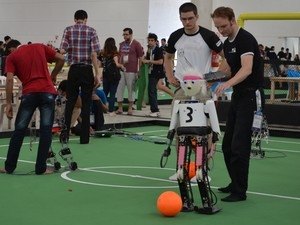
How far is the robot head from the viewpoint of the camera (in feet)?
21.4

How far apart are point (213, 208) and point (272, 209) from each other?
676mm

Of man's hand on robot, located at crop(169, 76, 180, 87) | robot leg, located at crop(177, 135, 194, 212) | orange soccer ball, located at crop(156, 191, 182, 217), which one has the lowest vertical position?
orange soccer ball, located at crop(156, 191, 182, 217)

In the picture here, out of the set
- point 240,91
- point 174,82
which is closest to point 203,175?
point 240,91

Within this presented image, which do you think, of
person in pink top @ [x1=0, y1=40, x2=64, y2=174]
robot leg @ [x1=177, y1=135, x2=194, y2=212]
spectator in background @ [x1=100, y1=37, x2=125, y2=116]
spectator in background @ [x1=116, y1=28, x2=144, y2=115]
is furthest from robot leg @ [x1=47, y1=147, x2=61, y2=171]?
spectator in background @ [x1=116, y1=28, x2=144, y2=115]

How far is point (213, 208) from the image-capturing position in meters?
6.48

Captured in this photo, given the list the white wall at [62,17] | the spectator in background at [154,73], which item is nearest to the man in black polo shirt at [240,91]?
the spectator in background at [154,73]

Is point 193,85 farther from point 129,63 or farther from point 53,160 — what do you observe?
point 129,63

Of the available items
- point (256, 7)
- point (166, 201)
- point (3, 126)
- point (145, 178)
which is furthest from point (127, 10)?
point (166, 201)

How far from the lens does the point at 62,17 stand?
35.4m

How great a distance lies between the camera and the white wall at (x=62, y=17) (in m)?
33.4

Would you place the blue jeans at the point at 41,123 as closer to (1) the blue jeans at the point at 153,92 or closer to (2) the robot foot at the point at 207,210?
(2) the robot foot at the point at 207,210

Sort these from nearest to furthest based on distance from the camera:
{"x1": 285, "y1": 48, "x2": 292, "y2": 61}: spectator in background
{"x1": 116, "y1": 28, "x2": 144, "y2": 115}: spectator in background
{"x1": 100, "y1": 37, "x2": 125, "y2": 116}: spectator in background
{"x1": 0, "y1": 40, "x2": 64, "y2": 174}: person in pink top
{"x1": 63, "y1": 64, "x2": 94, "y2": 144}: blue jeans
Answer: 1. {"x1": 0, "y1": 40, "x2": 64, "y2": 174}: person in pink top
2. {"x1": 63, "y1": 64, "x2": 94, "y2": 144}: blue jeans
3. {"x1": 100, "y1": 37, "x2": 125, "y2": 116}: spectator in background
4. {"x1": 116, "y1": 28, "x2": 144, "y2": 115}: spectator in background
5. {"x1": 285, "y1": 48, "x2": 292, "y2": 61}: spectator in background

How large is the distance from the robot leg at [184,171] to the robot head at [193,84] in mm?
438

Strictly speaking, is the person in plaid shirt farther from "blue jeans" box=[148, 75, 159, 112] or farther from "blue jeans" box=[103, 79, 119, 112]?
"blue jeans" box=[148, 75, 159, 112]
